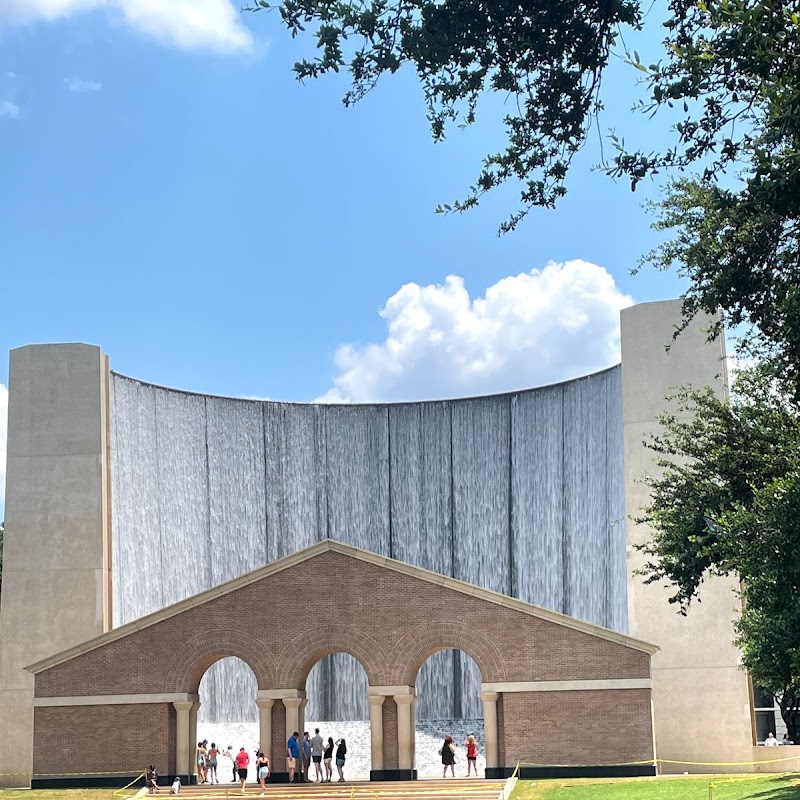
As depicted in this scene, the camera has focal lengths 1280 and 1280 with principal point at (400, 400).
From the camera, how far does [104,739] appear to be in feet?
125

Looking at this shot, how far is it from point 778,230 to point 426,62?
489 cm

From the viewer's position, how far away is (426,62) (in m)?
12.3

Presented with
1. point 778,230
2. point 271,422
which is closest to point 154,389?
point 271,422

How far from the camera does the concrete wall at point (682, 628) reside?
139ft

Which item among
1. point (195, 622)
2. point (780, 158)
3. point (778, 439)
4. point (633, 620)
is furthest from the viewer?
point (633, 620)

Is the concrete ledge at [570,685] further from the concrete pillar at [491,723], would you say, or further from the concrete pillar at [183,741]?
the concrete pillar at [183,741]

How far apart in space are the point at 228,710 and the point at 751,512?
31453mm

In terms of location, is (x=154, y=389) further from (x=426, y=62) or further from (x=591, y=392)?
(x=426, y=62)

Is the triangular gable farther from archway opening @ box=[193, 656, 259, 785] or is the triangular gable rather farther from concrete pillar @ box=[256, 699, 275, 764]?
archway opening @ box=[193, 656, 259, 785]

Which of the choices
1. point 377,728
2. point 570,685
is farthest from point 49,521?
point 570,685

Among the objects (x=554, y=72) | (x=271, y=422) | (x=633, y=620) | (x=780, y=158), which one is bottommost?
(x=633, y=620)

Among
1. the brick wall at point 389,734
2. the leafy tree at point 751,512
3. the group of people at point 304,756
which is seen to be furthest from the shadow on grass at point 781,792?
the group of people at point 304,756

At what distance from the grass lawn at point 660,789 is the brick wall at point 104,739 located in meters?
10.7

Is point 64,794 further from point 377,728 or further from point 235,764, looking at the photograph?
point 377,728
